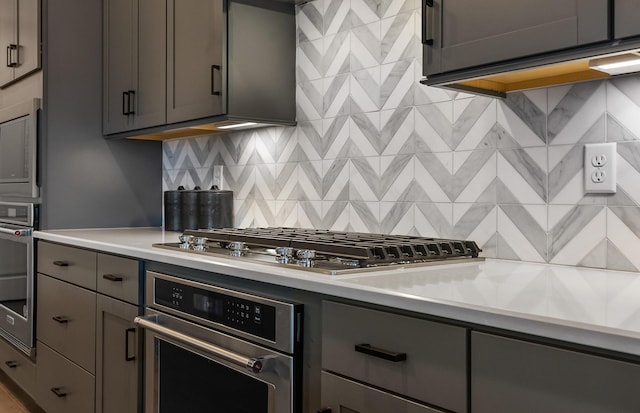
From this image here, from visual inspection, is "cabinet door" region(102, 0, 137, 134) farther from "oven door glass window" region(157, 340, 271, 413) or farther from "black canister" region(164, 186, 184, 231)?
"oven door glass window" region(157, 340, 271, 413)

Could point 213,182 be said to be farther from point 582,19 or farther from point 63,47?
point 582,19

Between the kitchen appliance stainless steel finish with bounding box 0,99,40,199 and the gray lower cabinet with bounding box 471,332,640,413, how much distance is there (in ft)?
8.30

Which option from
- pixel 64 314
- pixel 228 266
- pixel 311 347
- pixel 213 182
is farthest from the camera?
pixel 213 182

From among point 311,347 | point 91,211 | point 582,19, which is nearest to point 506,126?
point 582,19

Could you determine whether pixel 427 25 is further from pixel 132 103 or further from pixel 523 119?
pixel 132 103

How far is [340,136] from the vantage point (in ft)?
7.46

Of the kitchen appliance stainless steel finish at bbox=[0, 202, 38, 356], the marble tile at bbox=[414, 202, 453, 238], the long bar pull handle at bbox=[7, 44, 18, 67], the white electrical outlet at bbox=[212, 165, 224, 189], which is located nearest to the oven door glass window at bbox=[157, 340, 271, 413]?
the marble tile at bbox=[414, 202, 453, 238]

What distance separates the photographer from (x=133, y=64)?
2.87m

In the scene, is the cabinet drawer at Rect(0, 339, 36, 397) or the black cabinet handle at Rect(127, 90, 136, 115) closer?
the black cabinet handle at Rect(127, 90, 136, 115)

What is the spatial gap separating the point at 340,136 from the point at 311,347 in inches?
41.2

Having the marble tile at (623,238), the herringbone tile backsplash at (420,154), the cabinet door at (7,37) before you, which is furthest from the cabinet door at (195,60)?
the marble tile at (623,238)

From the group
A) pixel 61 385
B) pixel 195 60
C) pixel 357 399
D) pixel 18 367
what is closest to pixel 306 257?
pixel 357 399

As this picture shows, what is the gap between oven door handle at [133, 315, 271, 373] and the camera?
4.78 feet

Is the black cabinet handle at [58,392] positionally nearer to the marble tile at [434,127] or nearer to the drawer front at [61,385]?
the drawer front at [61,385]
